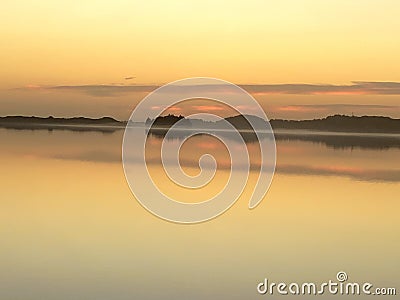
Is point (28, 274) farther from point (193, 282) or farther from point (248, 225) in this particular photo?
point (248, 225)

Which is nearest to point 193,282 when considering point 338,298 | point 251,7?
point 338,298

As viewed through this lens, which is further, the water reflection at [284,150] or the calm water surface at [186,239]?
the water reflection at [284,150]

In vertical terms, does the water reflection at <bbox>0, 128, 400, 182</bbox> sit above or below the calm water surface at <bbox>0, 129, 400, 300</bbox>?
above

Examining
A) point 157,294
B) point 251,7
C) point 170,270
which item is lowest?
point 157,294

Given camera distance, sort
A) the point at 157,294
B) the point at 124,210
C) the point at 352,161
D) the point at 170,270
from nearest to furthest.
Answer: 1. the point at 157,294
2. the point at 170,270
3. the point at 124,210
4. the point at 352,161

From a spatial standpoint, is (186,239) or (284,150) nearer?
(186,239)

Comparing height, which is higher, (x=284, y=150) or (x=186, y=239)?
(x=284, y=150)

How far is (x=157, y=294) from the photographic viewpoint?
12.3 ft

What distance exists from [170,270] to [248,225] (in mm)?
1262

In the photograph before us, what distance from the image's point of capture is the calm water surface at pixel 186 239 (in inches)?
154

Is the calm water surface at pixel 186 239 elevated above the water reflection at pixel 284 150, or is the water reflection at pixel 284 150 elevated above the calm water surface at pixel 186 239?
the water reflection at pixel 284 150

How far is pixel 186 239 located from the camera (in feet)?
15.8

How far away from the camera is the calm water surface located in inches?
154

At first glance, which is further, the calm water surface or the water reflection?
the water reflection
